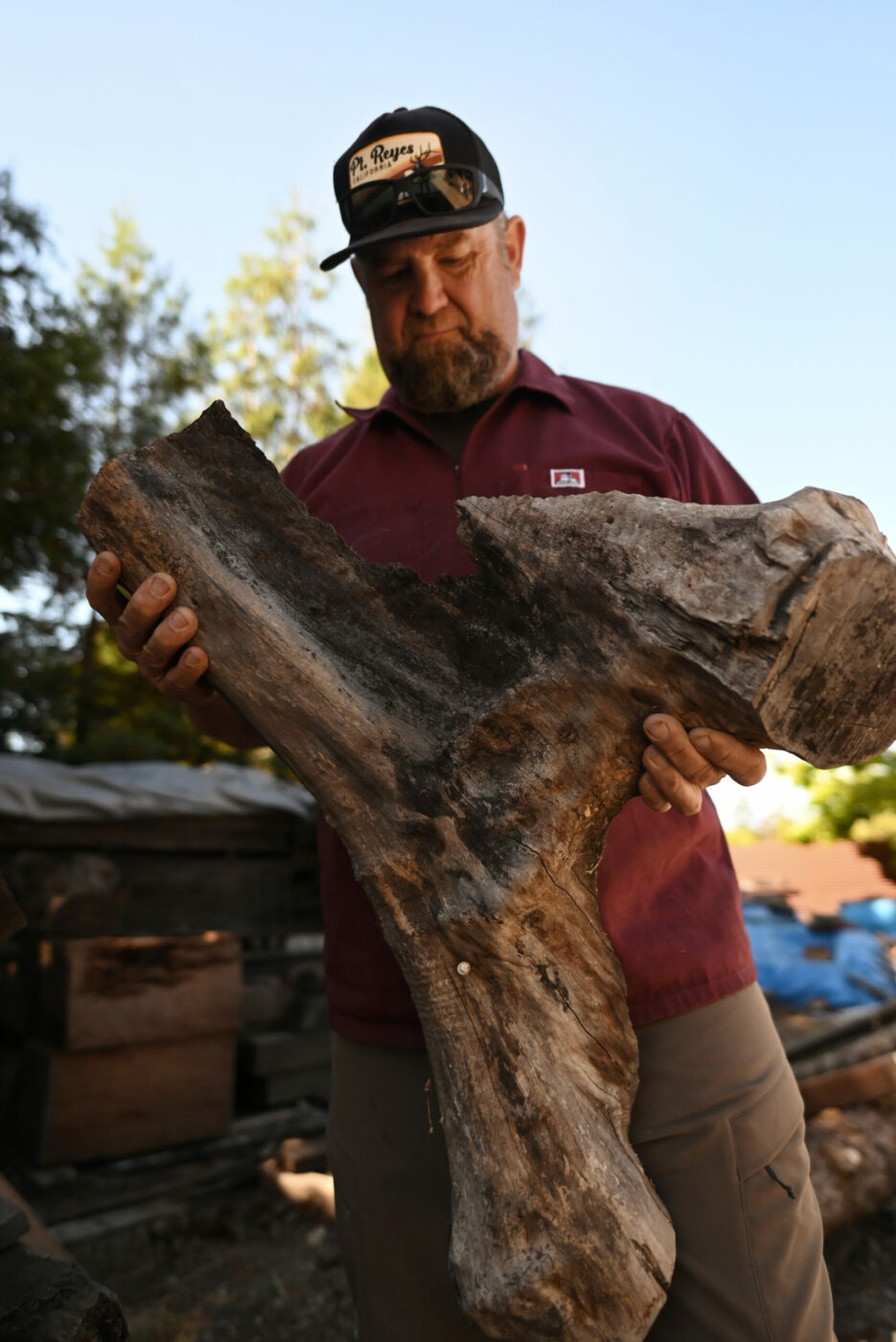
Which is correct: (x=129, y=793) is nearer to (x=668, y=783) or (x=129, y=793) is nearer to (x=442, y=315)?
(x=442, y=315)

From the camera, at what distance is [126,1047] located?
14.0 feet

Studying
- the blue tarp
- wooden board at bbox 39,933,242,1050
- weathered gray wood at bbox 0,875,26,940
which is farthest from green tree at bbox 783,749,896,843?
weathered gray wood at bbox 0,875,26,940

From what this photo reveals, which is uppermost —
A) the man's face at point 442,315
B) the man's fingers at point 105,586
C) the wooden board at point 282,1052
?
the man's face at point 442,315

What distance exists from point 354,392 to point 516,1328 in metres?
16.7

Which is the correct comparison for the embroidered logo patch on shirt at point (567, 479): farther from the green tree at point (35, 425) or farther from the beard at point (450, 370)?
the green tree at point (35, 425)

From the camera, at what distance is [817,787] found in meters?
11.0

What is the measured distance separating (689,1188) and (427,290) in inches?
72.7

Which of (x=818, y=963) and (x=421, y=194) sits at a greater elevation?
(x=421, y=194)

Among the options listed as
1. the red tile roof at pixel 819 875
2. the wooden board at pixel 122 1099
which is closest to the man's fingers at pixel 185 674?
the wooden board at pixel 122 1099

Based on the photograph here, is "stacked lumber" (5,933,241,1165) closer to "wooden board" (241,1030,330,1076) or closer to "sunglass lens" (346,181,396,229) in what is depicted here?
"wooden board" (241,1030,330,1076)

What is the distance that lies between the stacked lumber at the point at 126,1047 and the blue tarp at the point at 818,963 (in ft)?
11.5

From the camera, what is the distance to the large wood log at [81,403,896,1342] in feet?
4.22

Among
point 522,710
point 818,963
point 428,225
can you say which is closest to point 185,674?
point 522,710

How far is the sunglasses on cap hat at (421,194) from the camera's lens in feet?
6.35
